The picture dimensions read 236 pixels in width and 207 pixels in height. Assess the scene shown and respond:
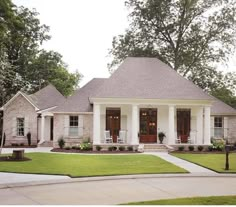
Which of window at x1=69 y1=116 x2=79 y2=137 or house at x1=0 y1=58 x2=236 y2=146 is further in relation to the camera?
window at x1=69 y1=116 x2=79 y2=137

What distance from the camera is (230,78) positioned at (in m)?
40.7

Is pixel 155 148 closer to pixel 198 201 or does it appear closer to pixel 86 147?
pixel 86 147

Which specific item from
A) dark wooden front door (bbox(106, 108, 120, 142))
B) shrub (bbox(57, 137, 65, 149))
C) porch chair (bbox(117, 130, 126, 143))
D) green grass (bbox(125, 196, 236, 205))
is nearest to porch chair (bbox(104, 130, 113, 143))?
porch chair (bbox(117, 130, 126, 143))

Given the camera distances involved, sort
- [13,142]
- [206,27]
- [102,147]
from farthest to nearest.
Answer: [206,27], [13,142], [102,147]

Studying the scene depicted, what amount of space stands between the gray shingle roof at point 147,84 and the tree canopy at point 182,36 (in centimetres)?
951

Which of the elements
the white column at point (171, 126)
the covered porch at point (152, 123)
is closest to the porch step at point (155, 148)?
the white column at point (171, 126)

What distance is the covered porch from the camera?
26.5 metres

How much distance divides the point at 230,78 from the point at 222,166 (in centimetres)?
2611

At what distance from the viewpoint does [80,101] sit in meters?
29.0

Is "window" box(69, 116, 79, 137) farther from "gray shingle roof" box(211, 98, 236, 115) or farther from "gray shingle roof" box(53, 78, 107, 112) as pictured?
"gray shingle roof" box(211, 98, 236, 115)

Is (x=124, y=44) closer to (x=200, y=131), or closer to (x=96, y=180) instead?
(x=200, y=131)

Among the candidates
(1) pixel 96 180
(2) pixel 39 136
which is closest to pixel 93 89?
(2) pixel 39 136

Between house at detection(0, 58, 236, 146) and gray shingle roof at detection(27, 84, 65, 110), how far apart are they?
1.58 meters

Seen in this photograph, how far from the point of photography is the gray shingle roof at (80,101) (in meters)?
27.9
